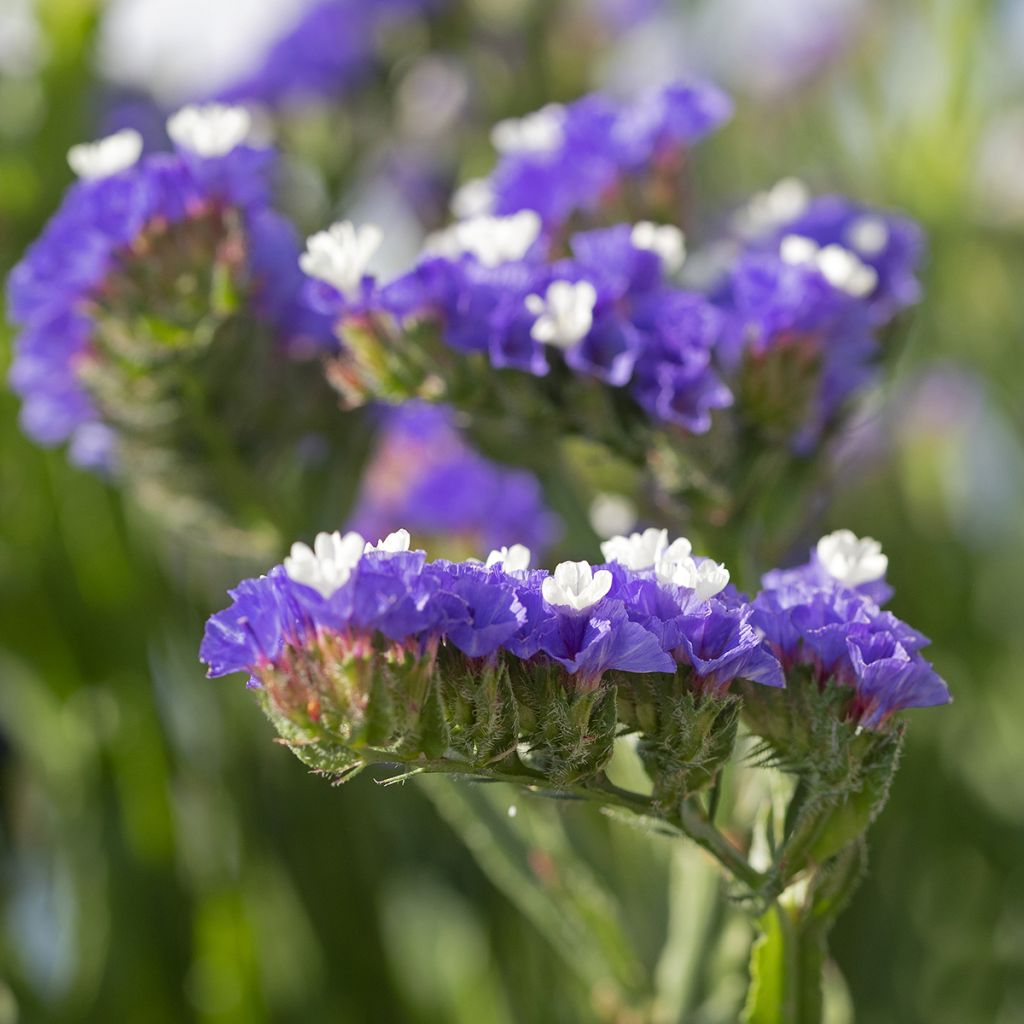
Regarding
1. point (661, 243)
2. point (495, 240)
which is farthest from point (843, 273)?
point (495, 240)

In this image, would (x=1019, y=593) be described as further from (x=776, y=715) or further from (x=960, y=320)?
(x=776, y=715)

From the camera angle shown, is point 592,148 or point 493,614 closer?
point 493,614

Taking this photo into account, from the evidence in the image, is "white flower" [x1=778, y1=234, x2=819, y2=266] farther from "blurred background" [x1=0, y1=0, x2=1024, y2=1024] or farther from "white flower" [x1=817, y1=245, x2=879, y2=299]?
"blurred background" [x1=0, y1=0, x2=1024, y2=1024]

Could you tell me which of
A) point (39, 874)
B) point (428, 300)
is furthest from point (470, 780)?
point (39, 874)

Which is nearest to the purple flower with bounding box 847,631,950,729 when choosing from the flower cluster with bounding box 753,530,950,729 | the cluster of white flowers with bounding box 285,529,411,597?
the flower cluster with bounding box 753,530,950,729

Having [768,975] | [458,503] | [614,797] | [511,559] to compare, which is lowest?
[458,503]

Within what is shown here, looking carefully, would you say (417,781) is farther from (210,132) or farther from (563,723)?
(210,132)
